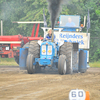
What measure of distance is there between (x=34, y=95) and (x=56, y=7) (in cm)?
664

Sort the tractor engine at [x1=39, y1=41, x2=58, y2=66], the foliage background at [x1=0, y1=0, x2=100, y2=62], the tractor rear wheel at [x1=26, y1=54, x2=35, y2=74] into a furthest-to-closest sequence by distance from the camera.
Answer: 1. the foliage background at [x1=0, y1=0, x2=100, y2=62]
2. the tractor engine at [x1=39, y1=41, x2=58, y2=66]
3. the tractor rear wheel at [x1=26, y1=54, x2=35, y2=74]

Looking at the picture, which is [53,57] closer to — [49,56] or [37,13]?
[49,56]

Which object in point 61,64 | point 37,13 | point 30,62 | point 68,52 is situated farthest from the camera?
point 37,13

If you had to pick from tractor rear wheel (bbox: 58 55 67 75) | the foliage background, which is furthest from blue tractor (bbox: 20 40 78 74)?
the foliage background

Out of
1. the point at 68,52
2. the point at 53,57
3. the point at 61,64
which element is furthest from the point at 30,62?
the point at 68,52

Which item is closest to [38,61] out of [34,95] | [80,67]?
[80,67]

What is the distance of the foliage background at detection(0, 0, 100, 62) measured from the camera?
2591 cm

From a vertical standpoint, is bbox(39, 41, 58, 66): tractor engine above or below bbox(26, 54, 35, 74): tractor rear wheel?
above

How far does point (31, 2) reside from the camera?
1089 inches

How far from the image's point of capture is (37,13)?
26.1 m

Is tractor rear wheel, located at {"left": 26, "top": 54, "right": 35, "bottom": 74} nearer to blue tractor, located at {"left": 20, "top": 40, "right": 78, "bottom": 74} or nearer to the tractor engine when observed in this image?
blue tractor, located at {"left": 20, "top": 40, "right": 78, "bottom": 74}

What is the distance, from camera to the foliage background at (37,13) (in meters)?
25.9

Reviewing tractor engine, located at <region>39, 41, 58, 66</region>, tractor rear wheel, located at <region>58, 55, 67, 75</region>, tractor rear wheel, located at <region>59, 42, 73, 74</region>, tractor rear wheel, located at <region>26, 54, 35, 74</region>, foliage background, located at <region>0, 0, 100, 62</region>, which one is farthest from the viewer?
foliage background, located at <region>0, 0, 100, 62</region>

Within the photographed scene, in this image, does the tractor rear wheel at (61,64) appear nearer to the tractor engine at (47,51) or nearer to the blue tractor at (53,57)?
the blue tractor at (53,57)
